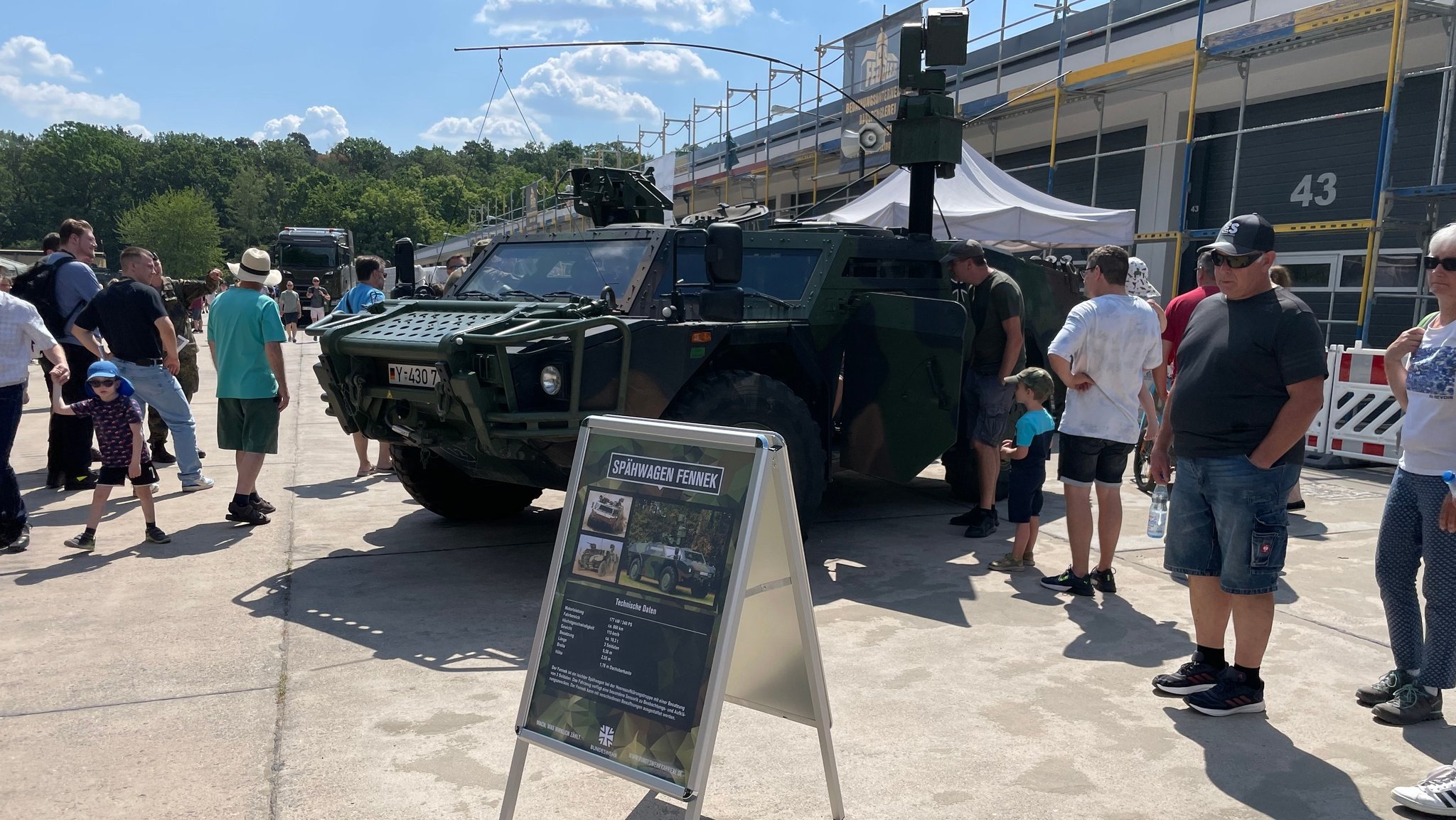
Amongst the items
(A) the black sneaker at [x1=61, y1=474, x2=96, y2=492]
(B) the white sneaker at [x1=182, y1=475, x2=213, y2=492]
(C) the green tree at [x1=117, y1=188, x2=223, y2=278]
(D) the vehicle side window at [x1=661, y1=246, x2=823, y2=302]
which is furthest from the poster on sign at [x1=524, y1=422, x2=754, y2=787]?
(C) the green tree at [x1=117, y1=188, x2=223, y2=278]

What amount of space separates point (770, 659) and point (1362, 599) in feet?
12.0

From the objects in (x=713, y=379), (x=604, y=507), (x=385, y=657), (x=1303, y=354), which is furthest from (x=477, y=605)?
(x=1303, y=354)

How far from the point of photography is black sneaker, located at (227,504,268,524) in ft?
21.5

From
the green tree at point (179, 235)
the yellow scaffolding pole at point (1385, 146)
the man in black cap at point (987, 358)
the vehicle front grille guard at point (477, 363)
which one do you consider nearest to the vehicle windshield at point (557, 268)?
the vehicle front grille guard at point (477, 363)

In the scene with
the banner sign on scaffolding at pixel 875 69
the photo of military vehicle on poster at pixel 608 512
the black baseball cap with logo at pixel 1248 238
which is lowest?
the photo of military vehicle on poster at pixel 608 512

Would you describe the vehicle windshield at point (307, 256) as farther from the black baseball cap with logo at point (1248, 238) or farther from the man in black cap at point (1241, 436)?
the black baseball cap with logo at point (1248, 238)

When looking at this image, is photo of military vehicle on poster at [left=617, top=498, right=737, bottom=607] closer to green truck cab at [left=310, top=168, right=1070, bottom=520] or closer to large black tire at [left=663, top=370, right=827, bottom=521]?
green truck cab at [left=310, top=168, right=1070, bottom=520]

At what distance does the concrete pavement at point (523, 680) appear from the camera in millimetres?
3135

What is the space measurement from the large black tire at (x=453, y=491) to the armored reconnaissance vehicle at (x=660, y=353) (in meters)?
0.01

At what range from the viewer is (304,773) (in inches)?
128

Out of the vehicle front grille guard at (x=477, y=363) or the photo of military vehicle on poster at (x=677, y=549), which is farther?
the vehicle front grille guard at (x=477, y=363)

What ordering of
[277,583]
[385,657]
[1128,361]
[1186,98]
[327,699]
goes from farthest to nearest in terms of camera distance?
1. [1186,98]
2. [277,583]
3. [1128,361]
4. [385,657]
5. [327,699]

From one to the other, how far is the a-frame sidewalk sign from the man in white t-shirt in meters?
2.57

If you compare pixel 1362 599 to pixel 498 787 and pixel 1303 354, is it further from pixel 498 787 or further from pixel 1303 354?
pixel 498 787
